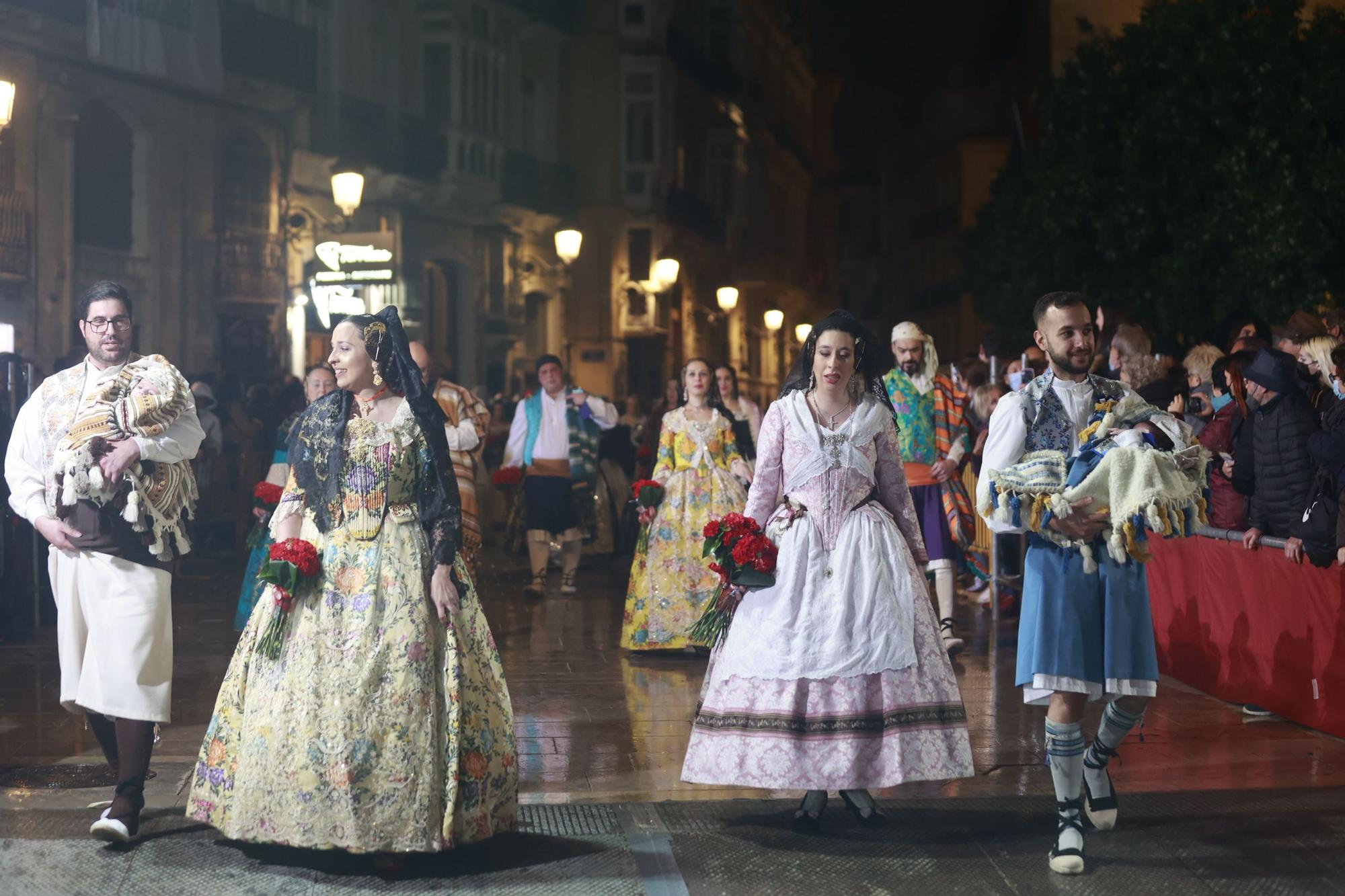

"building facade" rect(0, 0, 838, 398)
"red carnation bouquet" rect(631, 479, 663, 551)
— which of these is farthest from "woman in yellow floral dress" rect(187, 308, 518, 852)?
"building facade" rect(0, 0, 838, 398)

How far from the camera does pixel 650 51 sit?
117 ft

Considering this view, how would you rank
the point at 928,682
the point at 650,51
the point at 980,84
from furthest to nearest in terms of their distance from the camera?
the point at 980,84
the point at 650,51
the point at 928,682

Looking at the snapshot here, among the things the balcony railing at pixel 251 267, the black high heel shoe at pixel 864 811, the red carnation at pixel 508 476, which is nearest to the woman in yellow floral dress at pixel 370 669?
the black high heel shoe at pixel 864 811

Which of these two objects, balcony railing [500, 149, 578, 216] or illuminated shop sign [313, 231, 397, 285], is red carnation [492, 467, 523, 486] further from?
balcony railing [500, 149, 578, 216]

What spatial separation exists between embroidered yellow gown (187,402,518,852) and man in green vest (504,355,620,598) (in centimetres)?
775

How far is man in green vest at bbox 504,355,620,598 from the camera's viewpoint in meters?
13.6

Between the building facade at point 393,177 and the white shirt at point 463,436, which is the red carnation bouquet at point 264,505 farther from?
the building facade at point 393,177

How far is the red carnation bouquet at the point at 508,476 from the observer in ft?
44.3

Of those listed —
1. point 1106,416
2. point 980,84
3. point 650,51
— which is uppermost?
point 980,84

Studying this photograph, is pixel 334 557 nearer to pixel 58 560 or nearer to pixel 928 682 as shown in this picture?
pixel 58 560

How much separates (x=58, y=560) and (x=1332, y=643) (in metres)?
5.37

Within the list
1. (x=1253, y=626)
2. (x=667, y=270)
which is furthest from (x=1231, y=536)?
(x=667, y=270)

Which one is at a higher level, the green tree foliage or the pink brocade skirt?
the green tree foliage

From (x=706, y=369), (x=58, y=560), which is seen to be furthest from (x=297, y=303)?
(x=58, y=560)
